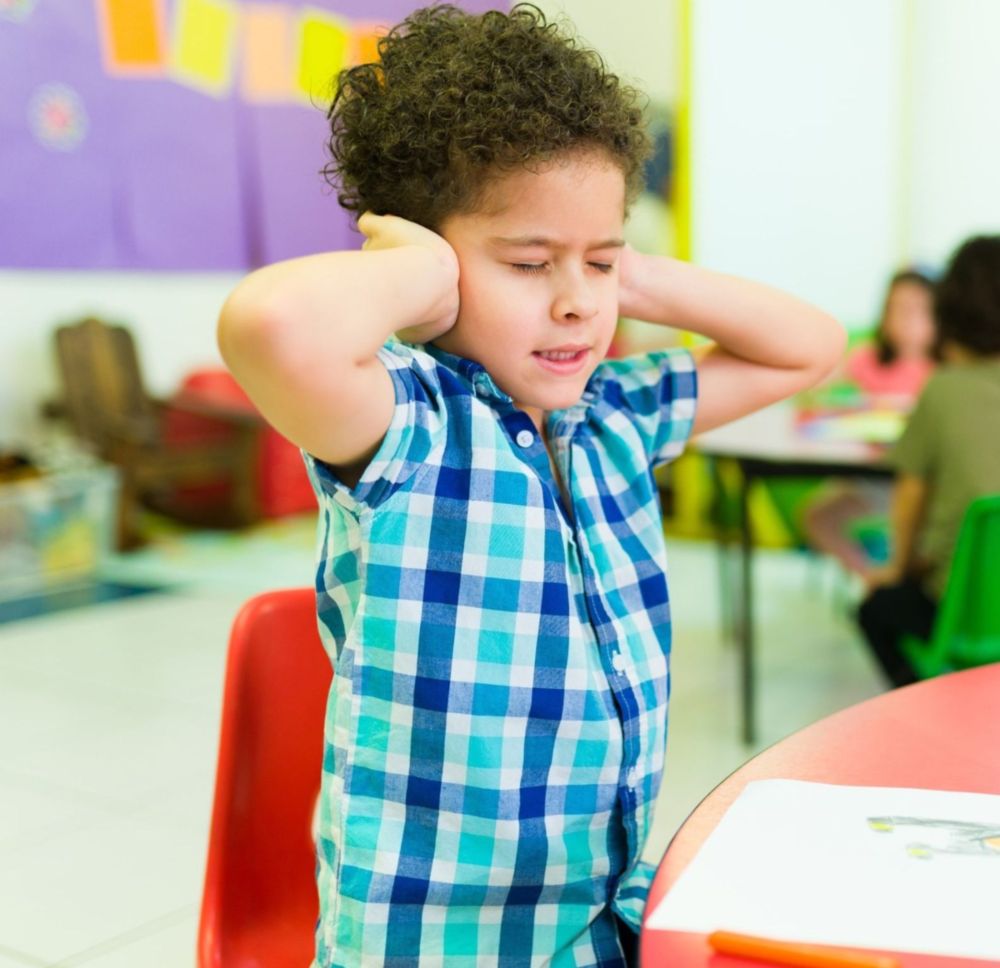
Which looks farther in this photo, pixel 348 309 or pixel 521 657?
pixel 521 657

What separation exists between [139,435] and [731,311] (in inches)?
158

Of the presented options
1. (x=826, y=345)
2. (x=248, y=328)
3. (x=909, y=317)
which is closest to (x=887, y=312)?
(x=909, y=317)

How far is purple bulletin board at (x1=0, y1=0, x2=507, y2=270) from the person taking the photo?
183 inches

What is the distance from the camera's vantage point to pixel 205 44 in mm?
5191

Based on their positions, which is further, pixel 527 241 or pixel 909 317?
pixel 909 317

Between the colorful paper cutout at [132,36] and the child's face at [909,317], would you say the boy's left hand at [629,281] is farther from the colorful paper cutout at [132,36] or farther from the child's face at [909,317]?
the colorful paper cutout at [132,36]

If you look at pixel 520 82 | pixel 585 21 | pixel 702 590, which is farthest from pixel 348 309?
pixel 585 21

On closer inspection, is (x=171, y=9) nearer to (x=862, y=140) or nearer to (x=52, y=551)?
(x=52, y=551)

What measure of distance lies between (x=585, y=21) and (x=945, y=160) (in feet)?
5.84

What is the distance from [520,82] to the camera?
933mm

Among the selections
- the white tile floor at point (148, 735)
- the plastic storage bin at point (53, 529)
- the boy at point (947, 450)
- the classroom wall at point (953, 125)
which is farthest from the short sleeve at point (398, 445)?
the classroom wall at point (953, 125)

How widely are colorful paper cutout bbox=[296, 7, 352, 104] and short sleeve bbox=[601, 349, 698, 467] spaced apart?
15.3ft

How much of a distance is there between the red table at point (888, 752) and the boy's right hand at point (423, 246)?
1.28 feet

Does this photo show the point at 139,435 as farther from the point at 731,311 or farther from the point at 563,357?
the point at 563,357
